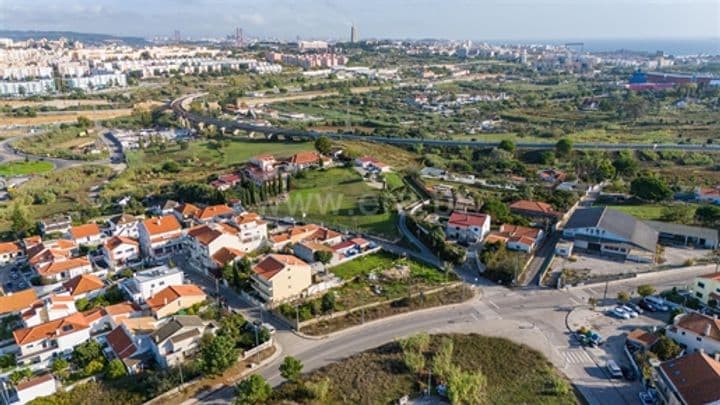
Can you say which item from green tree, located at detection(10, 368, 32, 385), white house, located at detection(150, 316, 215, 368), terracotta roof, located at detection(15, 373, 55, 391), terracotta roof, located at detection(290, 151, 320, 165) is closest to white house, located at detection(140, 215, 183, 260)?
white house, located at detection(150, 316, 215, 368)

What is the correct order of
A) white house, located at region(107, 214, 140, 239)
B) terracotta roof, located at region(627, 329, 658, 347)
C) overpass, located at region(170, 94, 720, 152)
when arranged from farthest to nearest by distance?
overpass, located at region(170, 94, 720, 152)
white house, located at region(107, 214, 140, 239)
terracotta roof, located at region(627, 329, 658, 347)

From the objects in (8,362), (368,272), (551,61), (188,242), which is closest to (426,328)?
(368,272)

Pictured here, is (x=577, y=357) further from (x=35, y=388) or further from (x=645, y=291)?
(x=35, y=388)

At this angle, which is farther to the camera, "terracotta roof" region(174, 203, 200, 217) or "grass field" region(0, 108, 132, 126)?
"grass field" region(0, 108, 132, 126)

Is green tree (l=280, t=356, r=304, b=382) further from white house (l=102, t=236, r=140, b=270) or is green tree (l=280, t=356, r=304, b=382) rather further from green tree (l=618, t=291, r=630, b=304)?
green tree (l=618, t=291, r=630, b=304)

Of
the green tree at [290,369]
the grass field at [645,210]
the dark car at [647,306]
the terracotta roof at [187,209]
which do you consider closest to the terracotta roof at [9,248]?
the terracotta roof at [187,209]

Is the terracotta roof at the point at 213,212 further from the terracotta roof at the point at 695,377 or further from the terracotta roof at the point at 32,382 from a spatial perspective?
the terracotta roof at the point at 695,377
